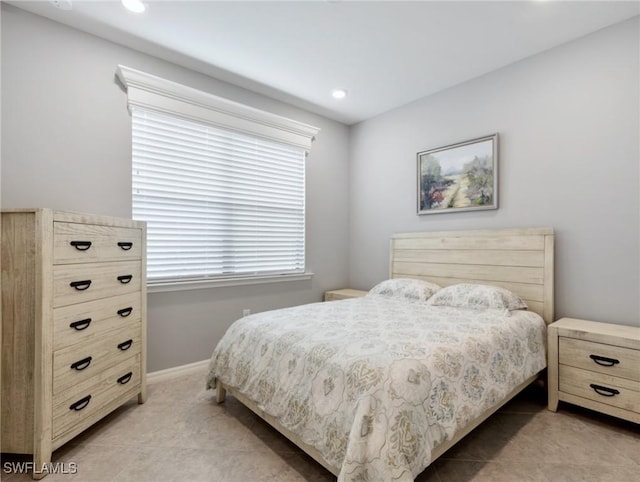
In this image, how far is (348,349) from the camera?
1.55 meters

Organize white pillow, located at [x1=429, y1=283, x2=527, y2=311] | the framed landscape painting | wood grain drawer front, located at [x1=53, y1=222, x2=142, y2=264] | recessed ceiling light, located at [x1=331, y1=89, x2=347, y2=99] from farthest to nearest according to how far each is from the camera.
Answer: recessed ceiling light, located at [x1=331, y1=89, x2=347, y2=99]
the framed landscape painting
white pillow, located at [x1=429, y1=283, x2=527, y2=311]
wood grain drawer front, located at [x1=53, y1=222, x2=142, y2=264]

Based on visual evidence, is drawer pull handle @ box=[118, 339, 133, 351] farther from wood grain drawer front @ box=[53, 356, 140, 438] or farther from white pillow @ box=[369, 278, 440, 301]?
white pillow @ box=[369, 278, 440, 301]

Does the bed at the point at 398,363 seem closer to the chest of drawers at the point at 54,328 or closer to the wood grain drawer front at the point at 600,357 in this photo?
the wood grain drawer front at the point at 600,357

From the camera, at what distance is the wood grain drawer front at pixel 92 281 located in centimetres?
165

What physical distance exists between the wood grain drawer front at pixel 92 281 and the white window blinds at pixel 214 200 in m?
0.49

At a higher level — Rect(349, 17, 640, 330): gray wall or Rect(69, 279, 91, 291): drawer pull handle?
Rect(349, 17, 640, 330): gray wall

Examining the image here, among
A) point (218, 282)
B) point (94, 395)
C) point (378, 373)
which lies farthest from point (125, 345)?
point (378, 373)

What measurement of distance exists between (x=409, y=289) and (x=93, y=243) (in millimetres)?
2511

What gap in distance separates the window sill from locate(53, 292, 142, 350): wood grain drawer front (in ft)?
1.30

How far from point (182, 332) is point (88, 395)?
1.01 meters

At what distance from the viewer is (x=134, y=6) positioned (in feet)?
6.84

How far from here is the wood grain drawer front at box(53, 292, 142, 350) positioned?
5.40ft

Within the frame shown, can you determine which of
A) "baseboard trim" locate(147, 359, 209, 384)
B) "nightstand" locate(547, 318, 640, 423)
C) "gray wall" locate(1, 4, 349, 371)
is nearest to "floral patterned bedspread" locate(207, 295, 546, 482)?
"nightstand" locate(547, 318, 640, 423)
